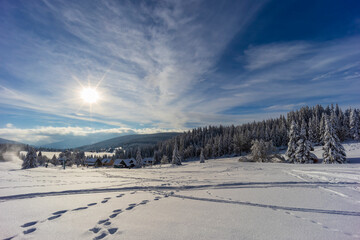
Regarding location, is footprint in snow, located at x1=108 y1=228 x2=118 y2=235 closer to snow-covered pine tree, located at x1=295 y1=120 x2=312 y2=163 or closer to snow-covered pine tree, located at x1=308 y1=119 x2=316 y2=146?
snow-covered pine tree, located at x1=295 y1=120 x2=312 y2=163

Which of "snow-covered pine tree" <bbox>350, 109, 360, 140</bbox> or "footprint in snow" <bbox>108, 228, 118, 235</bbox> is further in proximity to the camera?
"snow-covered pine tree" <bbox>350, 109, 360, 140</bbox>

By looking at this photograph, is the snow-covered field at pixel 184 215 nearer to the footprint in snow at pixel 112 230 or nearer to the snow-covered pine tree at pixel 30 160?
the footprint in snow at pixel 112 230

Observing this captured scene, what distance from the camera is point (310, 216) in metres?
4.04

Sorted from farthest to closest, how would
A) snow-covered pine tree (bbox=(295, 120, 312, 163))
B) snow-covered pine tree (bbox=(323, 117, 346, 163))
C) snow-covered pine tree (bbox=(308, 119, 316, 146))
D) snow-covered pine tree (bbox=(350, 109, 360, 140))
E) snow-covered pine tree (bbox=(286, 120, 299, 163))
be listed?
snow-covered pine tree (bbox=(308, 119, 316, 146)), snow-covered pine tree (bbox=(350, 109, 360, 140)), snow-covered pine tree (bbox=(286, 120, 299, 163)), snow-covered pine tree (bbox=(295, 120, 312, 163)), snow-covered pine tree (bbox=(323, 117, 346, 163))

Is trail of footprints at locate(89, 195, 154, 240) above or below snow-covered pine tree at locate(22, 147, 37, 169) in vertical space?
above

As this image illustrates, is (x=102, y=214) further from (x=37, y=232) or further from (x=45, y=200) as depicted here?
(x=45, y=200)

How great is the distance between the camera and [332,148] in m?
31.3

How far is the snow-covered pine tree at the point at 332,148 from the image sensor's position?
30.5 m

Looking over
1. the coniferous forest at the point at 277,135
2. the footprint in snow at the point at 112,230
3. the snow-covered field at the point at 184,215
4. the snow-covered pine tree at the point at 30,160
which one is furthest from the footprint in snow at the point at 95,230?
the coniferous forest at the point at 277,135

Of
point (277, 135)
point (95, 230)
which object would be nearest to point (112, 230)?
point (95, 230)

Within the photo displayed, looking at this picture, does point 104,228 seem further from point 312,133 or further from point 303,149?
point 312,133

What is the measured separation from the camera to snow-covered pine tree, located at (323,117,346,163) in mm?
30484

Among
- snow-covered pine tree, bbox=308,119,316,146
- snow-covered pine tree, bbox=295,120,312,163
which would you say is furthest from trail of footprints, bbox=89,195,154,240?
snow-covered pine tree, bbox=308,119,316,146

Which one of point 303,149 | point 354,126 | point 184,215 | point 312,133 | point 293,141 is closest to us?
point 184,215
